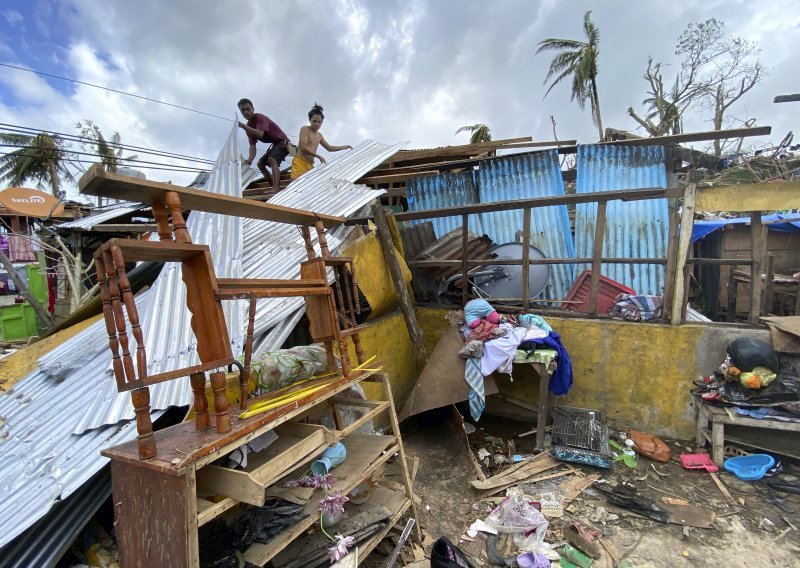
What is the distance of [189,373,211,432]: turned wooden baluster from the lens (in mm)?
1963

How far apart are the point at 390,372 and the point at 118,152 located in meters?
30.3

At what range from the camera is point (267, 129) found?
754 centimetres

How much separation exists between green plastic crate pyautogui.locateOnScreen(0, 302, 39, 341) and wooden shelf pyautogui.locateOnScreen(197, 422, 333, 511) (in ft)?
38.0

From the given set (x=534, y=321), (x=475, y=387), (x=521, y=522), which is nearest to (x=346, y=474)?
(x=521, y=522)

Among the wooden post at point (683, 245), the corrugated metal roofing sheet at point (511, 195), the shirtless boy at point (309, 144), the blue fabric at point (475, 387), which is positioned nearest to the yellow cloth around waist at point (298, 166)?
the shirtless boy at point (309, 144)

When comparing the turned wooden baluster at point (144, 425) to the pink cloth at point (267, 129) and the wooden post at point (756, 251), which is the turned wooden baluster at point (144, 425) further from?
the pink cloth at point (267, 129)

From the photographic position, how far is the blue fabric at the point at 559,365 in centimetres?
470

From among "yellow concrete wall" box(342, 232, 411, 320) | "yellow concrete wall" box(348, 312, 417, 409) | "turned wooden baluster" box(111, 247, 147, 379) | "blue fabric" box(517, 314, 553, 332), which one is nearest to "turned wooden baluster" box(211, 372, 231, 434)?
"turned wooden baluster" box(111, 247, 147, 379)

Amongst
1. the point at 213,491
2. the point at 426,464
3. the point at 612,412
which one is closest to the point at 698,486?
the point at 612,412

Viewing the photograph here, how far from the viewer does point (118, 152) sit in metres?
26.5

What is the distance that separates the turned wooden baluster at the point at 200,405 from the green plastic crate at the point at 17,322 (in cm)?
1171

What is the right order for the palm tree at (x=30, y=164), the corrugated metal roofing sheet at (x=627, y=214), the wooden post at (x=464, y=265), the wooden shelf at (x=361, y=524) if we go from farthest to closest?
the palm tree at (x=30, y=164), the corrugated metal roofing sheet at (x=627, y=214), the wooden post at (x=464, y=265), the wooden shelf at (x=361, y=524)

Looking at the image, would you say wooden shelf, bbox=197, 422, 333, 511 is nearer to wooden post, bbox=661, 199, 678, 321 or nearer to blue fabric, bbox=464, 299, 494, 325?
blue fabric, bbox=464, 299, 494, 325

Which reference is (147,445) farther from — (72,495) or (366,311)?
(366,311)
